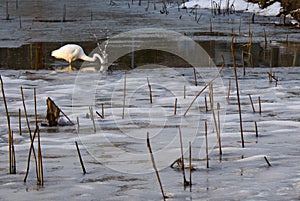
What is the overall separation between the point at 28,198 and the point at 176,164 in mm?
1151

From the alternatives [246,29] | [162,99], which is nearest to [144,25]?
[246,29]

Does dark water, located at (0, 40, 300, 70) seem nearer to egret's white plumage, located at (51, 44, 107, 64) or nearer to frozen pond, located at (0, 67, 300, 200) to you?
egret's white plumage, located at (51, 44, 107, 64)

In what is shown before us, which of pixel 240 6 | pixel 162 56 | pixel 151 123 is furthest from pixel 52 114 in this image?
pixel 240 6

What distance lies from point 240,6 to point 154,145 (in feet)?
58.9

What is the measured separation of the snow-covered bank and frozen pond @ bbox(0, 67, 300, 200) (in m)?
12.4

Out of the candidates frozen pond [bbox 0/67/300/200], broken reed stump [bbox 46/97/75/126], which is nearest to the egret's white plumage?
frozen pond [bbox 0/67/300/200]

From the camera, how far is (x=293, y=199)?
4.09 m

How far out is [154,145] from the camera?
5.57 m

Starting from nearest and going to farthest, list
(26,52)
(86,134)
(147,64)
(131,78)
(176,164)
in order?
(176,164), (86,134), (131,78), (147,64), (26,52)

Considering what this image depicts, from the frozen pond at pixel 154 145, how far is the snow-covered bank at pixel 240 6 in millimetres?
12358

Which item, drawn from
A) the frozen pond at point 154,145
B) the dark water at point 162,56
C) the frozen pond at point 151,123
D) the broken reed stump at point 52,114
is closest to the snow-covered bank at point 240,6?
the frozen pond at point 151,123

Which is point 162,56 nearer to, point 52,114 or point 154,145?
→ point 52,114

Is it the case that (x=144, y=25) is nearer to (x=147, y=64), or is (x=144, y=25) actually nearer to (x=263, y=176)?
(x=147, y=64)

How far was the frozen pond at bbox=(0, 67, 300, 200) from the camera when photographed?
4.37 meters
